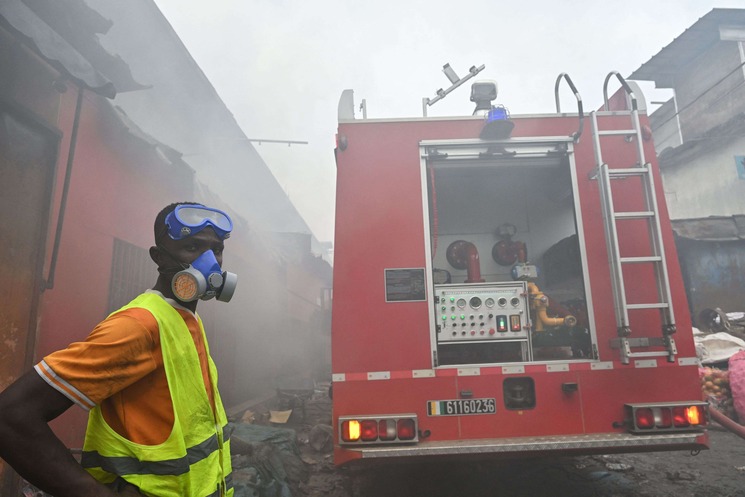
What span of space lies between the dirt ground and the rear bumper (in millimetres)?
1213

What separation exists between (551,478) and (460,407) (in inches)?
80.0

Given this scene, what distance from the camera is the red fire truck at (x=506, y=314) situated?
2891mm

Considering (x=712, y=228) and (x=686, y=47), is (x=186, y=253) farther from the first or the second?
(x=686, y=47)

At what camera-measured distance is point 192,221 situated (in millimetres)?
1515

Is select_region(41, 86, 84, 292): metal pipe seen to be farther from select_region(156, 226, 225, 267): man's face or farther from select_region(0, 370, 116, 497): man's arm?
select_region(0, 370, 116, 497): man's arm

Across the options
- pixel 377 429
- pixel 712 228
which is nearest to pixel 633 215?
pixel 377 429

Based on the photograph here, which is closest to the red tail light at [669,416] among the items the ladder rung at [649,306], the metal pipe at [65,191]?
the ladder rung at [649,306]

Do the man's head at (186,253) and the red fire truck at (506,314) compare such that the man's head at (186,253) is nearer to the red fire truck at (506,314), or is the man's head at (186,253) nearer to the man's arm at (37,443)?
the man's arm at (37,443)

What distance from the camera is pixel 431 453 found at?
2.74m

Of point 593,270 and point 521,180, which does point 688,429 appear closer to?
point 593,270

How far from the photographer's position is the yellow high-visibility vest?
1.19 meters

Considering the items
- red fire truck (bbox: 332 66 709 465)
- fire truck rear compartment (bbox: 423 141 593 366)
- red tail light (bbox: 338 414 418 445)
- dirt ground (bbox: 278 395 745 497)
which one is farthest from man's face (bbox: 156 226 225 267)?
dirt ground (bbox: 278 395 745 497)

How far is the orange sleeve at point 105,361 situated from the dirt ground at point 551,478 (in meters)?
3.17

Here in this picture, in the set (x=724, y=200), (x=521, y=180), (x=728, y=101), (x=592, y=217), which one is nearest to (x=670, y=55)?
(x=728, y=101)
